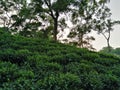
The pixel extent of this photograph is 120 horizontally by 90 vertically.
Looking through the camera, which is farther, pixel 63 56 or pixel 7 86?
pixel 63 56

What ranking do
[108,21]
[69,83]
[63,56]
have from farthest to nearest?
[108,21] < [63,56] < [69,83]

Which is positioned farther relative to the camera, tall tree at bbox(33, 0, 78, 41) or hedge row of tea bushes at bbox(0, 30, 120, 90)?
tall tree at bbox(33, 0, 78, 41)

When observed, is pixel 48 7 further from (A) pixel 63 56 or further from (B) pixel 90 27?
(A) pixel 63 56

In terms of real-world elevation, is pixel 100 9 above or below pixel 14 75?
above

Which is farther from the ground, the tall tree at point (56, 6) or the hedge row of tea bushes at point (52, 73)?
the tall tree at point (56, 6)

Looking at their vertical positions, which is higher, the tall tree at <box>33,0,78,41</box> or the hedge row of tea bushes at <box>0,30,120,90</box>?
the tall tree at <box>33,0,78,41</box>

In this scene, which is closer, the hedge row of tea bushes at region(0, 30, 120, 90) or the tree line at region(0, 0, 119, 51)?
the hedge row of tea bushes at region(0, 30, 120, 90)

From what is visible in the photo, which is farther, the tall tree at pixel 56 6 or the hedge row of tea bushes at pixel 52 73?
the tall tree at pixel 56 6

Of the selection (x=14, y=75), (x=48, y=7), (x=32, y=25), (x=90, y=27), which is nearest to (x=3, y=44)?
(x=14, y=75)

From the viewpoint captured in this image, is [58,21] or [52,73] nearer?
[52,73]

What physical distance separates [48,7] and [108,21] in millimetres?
10570

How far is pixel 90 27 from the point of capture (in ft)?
117

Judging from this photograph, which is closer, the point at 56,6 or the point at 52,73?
the point at 52,73

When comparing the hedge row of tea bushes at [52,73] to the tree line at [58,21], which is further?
the tree line at [58,21]
